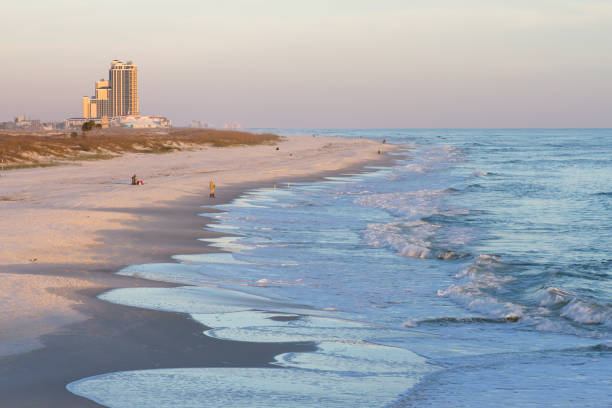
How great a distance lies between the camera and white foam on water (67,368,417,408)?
6.02m

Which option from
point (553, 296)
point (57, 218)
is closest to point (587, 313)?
point (553, 296)

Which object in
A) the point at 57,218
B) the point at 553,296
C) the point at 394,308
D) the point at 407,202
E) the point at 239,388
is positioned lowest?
the point at 394,308

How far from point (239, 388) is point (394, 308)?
4797mm

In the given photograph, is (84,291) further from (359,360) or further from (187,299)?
(359,360)

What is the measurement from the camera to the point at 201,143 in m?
90.5

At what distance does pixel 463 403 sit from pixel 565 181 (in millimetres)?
40451

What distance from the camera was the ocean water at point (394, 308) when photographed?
21.2 ft

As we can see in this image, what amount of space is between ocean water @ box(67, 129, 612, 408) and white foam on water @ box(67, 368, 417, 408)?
0.02m

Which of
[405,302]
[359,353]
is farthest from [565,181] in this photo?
[359,353]

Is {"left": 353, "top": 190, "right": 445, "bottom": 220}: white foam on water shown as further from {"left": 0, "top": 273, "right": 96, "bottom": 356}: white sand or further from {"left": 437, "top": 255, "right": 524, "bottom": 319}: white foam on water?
{"left": 0, "top": 273, "right": 96, "bottom": 356}: white sand

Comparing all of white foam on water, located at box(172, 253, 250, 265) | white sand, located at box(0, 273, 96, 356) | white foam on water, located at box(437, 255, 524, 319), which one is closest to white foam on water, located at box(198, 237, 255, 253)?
white foam on water, located at box(172, 253, 250, 265)

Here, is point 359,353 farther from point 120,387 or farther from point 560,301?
point 560,301

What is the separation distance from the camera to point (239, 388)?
21.0ft

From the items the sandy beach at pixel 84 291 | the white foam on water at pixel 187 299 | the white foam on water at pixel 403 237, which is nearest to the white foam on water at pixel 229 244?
the sandy beach at pixel 84 291
